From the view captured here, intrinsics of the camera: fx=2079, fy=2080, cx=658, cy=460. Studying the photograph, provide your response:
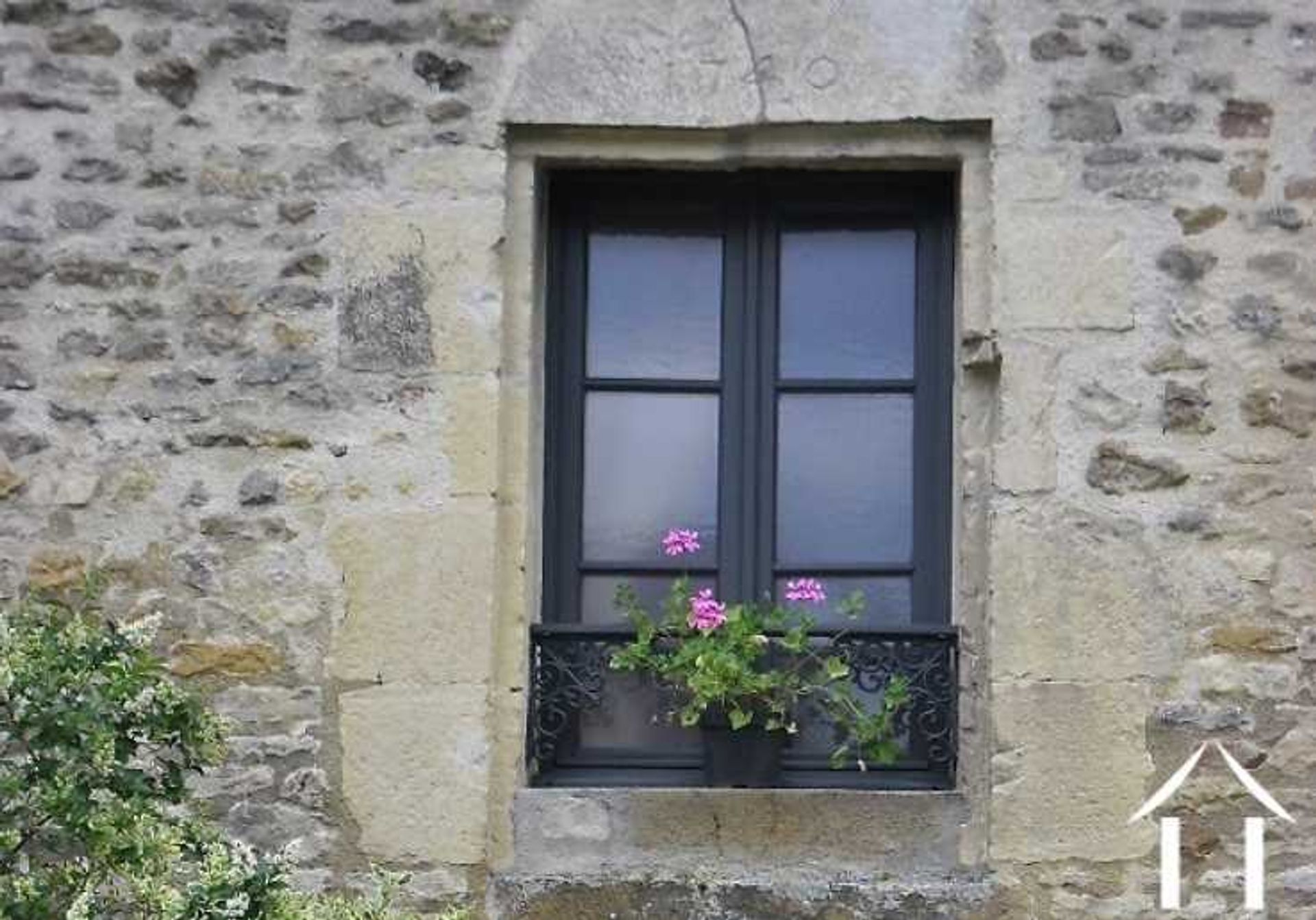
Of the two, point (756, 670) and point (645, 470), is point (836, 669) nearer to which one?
point (756, 670)

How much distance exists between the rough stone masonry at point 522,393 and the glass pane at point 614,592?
0.18 meters

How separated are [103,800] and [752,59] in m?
2.22

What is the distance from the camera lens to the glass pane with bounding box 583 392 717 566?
5027 millimetres

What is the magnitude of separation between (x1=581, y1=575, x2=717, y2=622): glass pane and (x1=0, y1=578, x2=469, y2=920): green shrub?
105 centimetres

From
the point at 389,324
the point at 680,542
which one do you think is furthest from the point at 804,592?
the point at 389,324

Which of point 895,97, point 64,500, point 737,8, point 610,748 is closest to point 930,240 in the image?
point 895,97

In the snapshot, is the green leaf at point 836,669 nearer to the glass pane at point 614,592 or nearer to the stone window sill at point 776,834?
the stone window sill at point 776,834

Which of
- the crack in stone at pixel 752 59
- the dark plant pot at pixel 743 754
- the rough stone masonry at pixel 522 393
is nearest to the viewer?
the rough stone masonry at pixel 522 393

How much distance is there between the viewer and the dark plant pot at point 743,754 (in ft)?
15.5

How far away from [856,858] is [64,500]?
1974mm

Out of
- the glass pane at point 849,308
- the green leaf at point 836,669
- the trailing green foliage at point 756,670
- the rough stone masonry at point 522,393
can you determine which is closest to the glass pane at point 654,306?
the glass pane at point 849,308

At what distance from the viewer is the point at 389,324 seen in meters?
4.78

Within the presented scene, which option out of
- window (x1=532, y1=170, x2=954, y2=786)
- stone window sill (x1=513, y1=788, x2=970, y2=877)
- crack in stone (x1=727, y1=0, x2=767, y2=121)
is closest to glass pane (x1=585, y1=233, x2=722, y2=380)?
window (x1=532, y1=170, x2=954, y2=786)

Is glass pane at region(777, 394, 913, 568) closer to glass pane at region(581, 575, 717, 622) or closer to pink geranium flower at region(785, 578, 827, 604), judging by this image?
pink geranium flower at region(785, 578, 827, 604)
